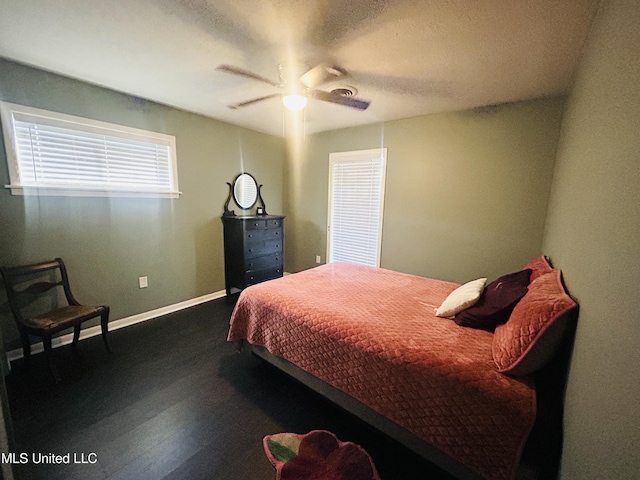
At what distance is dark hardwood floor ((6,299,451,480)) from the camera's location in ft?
4.42

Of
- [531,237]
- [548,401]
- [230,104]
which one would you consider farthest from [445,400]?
[230,104]

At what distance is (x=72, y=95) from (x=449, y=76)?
336 centimetres

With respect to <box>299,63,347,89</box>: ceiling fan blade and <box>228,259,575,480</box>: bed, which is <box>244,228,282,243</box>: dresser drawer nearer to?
<box>228,259,575,480</box>: bed

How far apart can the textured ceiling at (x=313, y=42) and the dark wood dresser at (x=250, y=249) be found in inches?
64.1

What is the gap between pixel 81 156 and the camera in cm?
240

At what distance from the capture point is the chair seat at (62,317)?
6.29ft

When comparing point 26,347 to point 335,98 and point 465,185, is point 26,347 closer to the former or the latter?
point 335,98

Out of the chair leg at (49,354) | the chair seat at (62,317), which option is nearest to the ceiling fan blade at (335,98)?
the chair seat at (62,317)

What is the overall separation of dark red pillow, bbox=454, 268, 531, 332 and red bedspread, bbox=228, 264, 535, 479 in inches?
2.4

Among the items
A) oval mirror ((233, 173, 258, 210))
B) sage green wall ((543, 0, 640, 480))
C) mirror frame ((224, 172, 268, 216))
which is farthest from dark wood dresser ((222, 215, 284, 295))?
sage green wall ((543, 0, 640, 480))

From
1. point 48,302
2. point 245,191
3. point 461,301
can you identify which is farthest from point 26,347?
point 461,301

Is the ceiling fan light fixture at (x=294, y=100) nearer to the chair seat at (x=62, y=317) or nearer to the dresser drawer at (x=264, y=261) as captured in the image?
the dresser drawer at (x=264, y=261)

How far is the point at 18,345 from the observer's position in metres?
2.17

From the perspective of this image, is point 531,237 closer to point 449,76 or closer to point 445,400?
point 449,76
